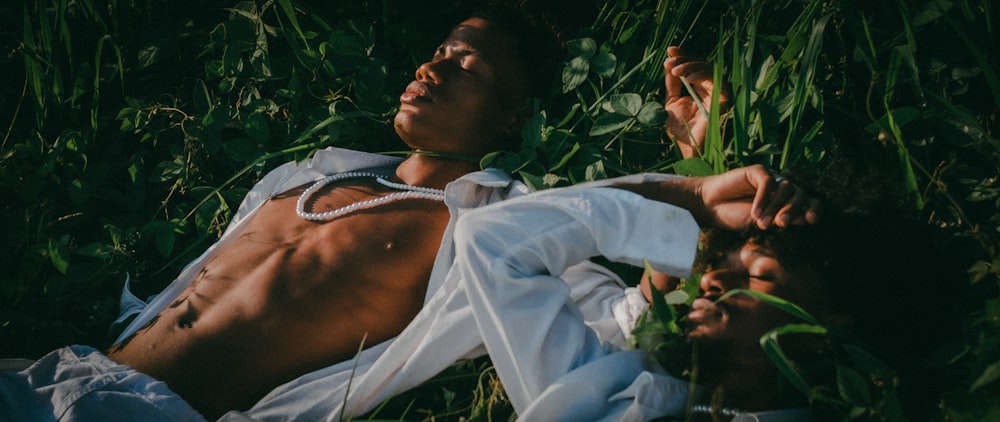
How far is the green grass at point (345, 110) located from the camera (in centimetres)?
165

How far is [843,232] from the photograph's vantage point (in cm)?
131

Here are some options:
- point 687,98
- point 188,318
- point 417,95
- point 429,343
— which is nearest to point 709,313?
point 429,343

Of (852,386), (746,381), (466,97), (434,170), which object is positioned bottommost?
(746,381)

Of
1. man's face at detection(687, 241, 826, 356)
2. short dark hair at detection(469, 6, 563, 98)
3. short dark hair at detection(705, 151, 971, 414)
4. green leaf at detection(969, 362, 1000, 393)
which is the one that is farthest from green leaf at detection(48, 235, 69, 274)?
green leaf at detection(969, 362, 1000, 393)

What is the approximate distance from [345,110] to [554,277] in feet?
4.01

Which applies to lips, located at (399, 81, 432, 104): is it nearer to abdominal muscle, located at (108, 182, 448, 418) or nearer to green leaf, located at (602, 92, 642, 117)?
abdominal muscle, located at (108, 182, 448, 418)

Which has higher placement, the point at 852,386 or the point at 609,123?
the point at 609,123

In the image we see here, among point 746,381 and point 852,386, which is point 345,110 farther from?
point 852,386

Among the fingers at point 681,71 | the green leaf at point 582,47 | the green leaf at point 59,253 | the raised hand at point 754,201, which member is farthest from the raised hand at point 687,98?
the green leaf at point 59,253

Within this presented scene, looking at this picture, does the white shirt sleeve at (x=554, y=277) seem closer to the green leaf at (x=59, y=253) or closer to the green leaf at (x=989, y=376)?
the green leaf at (x=989, y=376)

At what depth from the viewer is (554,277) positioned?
1403mm

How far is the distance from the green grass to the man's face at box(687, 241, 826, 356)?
37cm

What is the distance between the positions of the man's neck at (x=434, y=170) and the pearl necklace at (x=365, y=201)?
28mm

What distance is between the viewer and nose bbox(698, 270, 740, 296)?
135 centimetres
